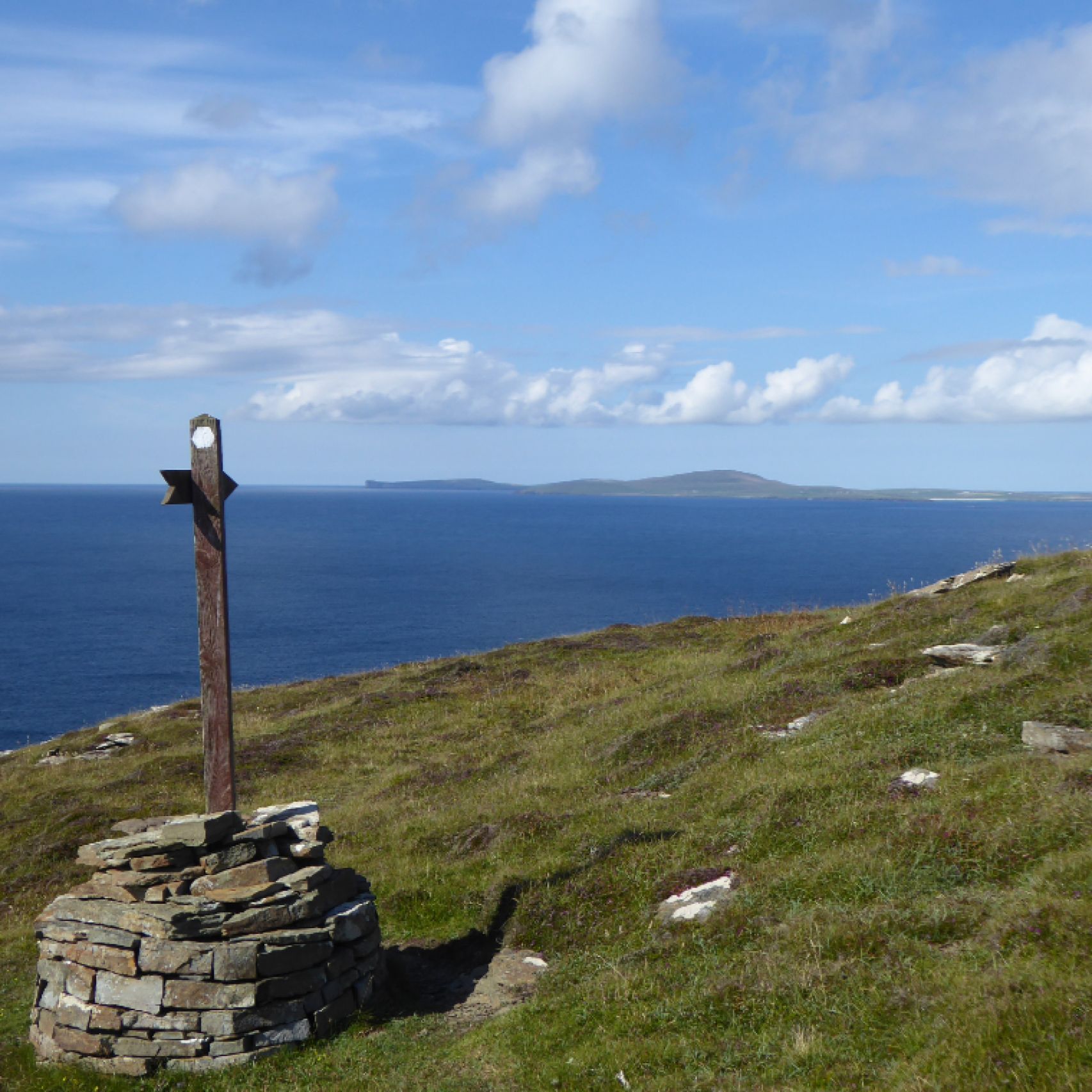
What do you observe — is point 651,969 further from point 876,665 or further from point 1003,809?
point 876,665

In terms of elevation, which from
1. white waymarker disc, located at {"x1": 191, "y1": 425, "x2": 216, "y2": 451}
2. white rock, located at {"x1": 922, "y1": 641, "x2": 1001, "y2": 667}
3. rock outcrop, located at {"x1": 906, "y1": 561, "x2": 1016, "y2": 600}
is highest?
white waymarker disc, located at {"x1": 191, "y1": 425, "x2": 216, "y2": 451}

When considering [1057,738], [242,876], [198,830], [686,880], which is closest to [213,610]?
[198,830]

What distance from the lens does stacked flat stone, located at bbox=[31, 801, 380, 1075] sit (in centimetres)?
1008

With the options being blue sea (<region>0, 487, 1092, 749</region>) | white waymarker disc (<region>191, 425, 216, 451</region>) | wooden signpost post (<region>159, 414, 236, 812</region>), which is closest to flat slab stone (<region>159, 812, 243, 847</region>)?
wooden signpost post (<region>159, 414, 236, 812</region>)

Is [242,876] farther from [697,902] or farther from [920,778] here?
[920,778]

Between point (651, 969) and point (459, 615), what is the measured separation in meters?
95.5

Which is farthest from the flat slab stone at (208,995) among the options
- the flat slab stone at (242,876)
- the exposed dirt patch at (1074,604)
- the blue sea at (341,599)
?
the blue sea at (341,599)

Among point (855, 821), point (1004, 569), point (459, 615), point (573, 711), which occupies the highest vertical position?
point (1004, 569)

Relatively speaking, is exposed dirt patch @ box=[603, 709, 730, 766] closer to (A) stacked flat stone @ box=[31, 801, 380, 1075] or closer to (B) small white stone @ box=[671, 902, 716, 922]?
(B) small white stone @ box=[671, 902, 716, 922]

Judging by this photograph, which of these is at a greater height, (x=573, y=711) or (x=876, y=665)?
(x=876, y=665)

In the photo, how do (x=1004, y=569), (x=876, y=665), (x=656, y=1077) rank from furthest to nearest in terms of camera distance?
(x=1004, y=569), (x=876, y=665), (x=656, y=1077)

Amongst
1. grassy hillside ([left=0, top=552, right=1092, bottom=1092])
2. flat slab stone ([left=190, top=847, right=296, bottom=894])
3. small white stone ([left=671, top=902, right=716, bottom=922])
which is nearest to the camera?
grassy hillside ([left=0, top=552, right=1092, bottom=1092])

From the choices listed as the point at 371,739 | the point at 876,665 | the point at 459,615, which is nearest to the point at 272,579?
the point at 459,615

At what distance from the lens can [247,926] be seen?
10445 mm
